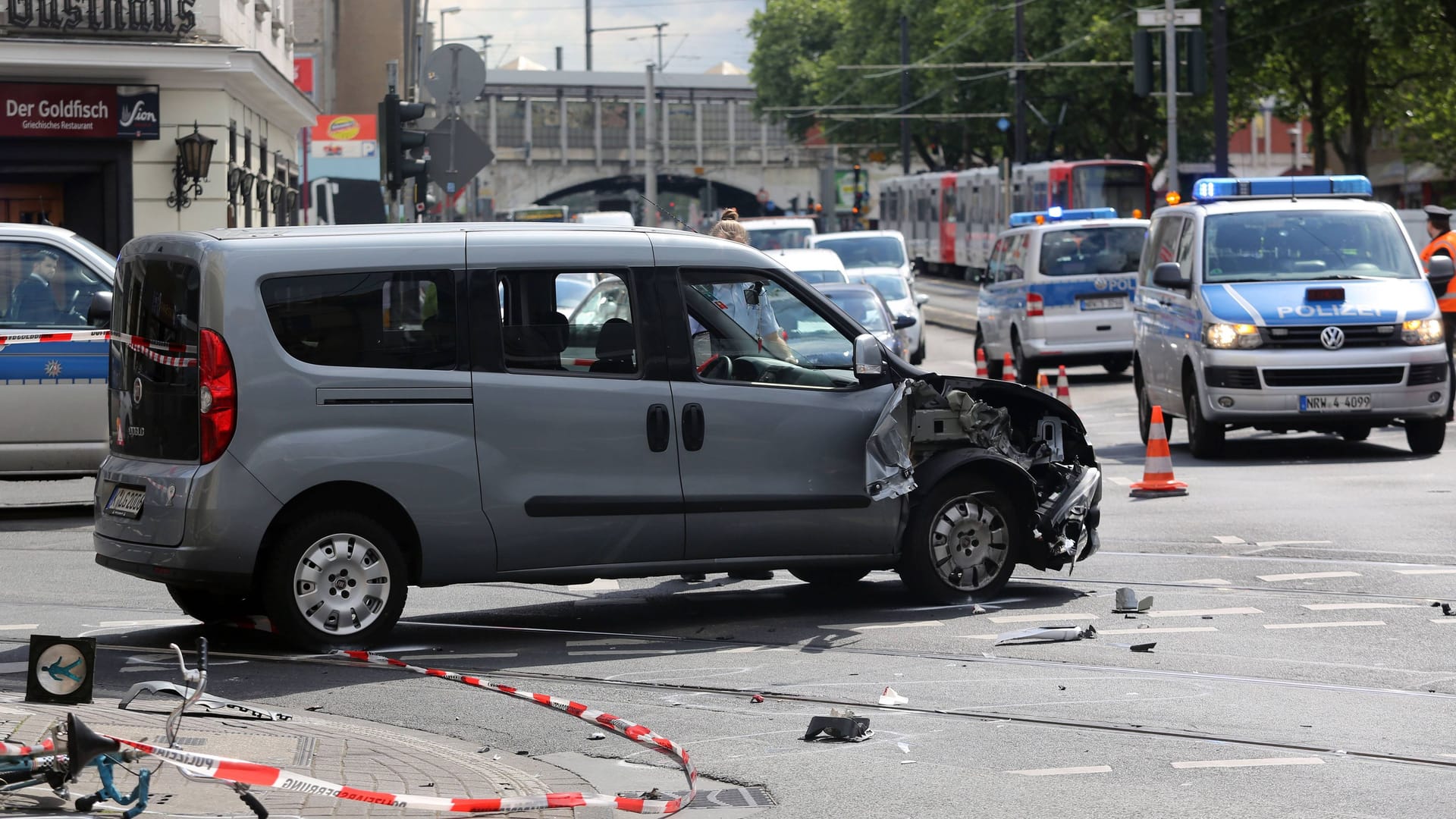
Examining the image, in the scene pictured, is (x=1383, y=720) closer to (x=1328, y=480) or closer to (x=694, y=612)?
(x=694, y=612)

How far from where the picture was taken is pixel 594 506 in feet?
29.0

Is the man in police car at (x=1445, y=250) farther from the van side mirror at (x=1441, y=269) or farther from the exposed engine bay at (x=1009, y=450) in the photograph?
the exposed engine bay at (x=1009, y=450)

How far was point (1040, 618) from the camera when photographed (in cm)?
924

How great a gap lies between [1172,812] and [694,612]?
13.9 feet

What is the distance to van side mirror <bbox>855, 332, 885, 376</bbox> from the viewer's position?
9156mm

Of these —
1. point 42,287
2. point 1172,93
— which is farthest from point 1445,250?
point 1172,93

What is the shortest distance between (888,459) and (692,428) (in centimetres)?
92

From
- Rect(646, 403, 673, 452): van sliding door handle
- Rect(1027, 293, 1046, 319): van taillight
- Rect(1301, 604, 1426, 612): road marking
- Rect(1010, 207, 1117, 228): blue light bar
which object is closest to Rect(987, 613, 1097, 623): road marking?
Rect(1301, 604, 1426, 612): road marking

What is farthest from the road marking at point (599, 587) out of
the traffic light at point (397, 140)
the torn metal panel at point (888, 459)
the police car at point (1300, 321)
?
the traffic light at point (397, 140)

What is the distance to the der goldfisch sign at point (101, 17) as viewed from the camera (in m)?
23.9

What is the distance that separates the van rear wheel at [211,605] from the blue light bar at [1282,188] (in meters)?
10.0

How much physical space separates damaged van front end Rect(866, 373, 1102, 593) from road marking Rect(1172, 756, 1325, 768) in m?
3.10

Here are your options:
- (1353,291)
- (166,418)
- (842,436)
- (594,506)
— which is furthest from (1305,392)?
(166,418)

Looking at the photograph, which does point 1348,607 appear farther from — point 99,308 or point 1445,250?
point 1445,250
